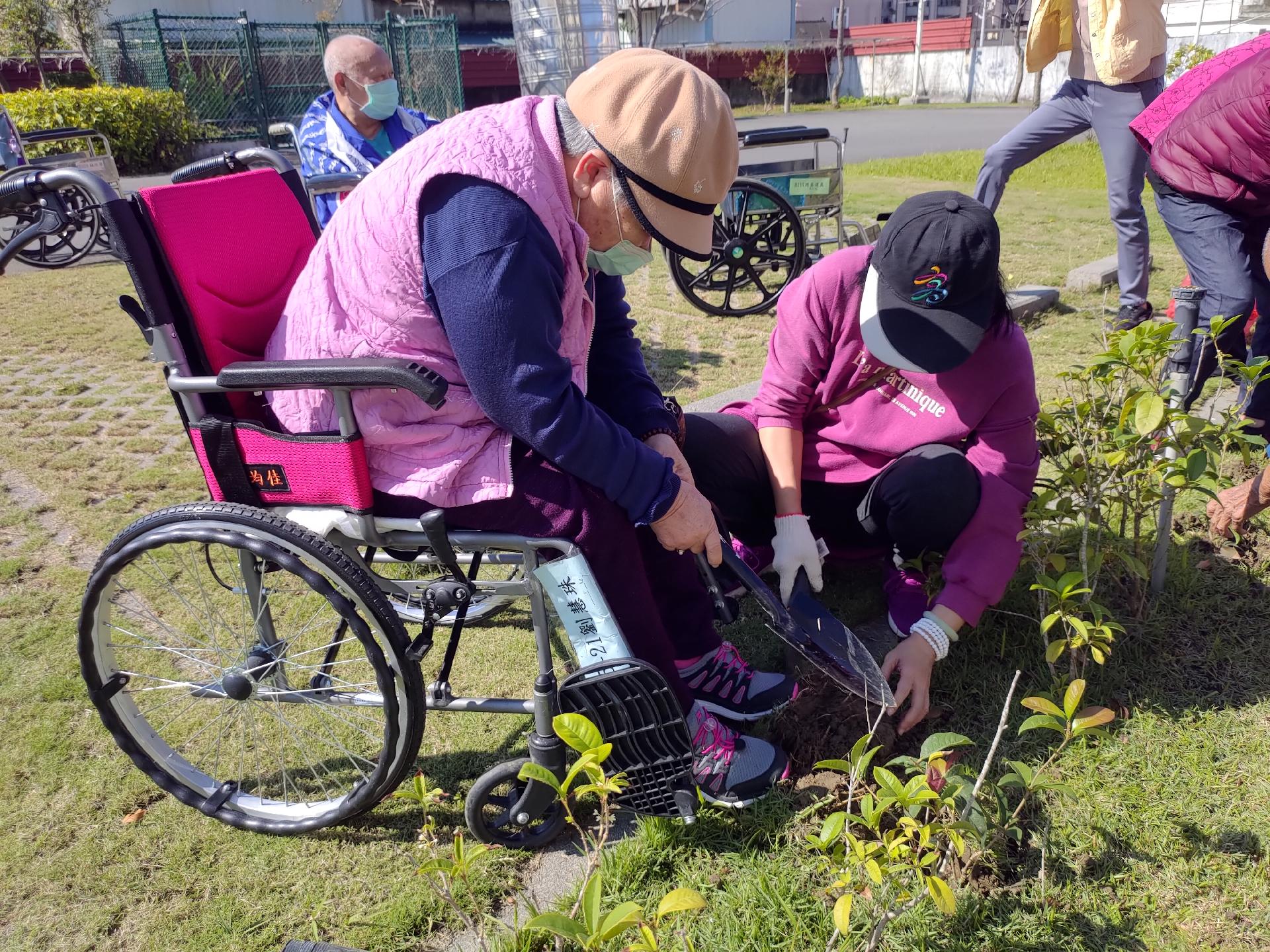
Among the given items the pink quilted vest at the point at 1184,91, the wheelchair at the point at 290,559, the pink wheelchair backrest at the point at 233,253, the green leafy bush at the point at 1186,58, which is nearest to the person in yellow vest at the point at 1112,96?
the pink quilted vest at the point at 1184,91

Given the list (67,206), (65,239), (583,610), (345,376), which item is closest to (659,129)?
(345,376)

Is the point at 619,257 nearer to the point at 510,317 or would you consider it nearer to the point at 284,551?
the point at 510,317

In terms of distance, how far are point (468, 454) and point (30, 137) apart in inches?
313

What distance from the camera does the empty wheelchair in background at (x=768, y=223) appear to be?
222 inches

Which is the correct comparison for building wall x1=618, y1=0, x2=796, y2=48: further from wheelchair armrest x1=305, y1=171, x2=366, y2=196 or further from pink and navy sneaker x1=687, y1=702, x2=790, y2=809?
pink and navy sneaker x1=687, y1=702, x2=790, y2=809

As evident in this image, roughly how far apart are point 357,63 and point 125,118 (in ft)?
41.4

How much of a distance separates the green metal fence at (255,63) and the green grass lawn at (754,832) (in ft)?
51.7

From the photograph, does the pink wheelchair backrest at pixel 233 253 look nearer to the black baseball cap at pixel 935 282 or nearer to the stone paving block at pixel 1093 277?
the black baseball cap at pixel 935 282

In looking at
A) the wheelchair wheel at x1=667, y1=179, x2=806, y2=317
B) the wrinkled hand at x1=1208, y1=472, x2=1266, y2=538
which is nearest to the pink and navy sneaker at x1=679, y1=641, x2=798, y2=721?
the wrinkled hand at x1=1208, y1=472, x2=1266, y2=538

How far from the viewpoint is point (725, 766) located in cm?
195

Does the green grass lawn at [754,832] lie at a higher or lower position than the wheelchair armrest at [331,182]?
lower

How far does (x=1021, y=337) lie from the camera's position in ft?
7.40

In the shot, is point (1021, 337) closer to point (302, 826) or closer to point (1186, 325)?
point (1186, 325)

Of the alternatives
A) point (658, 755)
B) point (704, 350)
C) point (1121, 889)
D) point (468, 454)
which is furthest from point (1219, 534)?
point (704, 350)
